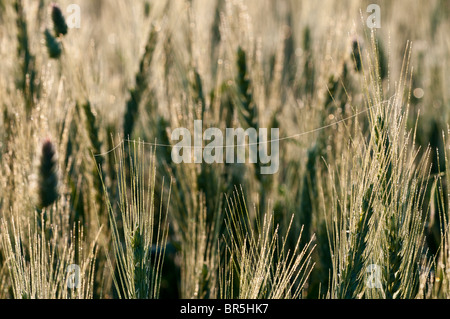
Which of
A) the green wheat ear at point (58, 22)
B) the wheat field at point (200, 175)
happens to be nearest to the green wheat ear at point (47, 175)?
the wheat field at point (200, 175)

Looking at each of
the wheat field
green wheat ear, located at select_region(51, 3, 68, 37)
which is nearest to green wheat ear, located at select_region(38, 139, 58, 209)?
the wheat field

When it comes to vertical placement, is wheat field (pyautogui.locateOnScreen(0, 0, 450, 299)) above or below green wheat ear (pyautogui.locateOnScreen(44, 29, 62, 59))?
below

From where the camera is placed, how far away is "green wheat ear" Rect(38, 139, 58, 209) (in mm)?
741

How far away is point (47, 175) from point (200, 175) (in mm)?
355

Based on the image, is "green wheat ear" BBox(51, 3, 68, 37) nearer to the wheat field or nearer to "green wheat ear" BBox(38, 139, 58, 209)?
the wheat field

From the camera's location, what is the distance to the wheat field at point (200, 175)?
0.74 m

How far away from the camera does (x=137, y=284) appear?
0.74 metres

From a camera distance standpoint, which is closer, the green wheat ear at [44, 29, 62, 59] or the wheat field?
the wheat field

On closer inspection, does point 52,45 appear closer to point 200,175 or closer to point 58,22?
point 58,22

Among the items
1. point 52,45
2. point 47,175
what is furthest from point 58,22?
point 47,175

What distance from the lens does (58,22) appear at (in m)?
0.98

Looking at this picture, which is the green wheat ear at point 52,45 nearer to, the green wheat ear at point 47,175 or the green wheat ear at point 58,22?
the green wheat ear at point 58,22

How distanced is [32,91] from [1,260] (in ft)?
1.40
